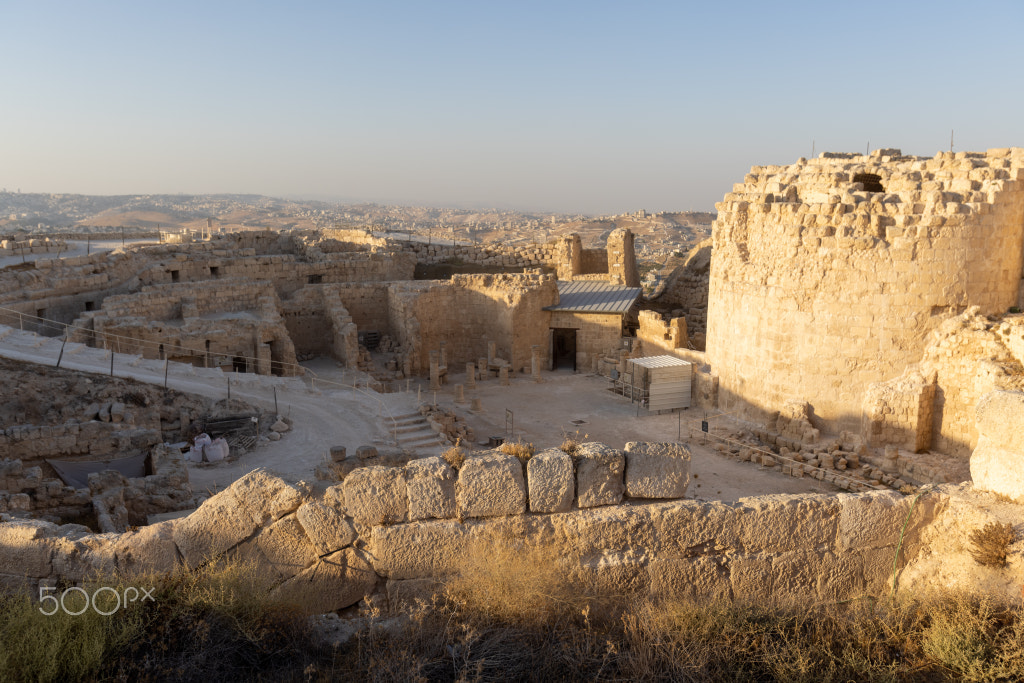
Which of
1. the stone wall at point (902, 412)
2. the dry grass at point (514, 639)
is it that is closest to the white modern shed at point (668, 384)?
the stone wall at point (902, 412)

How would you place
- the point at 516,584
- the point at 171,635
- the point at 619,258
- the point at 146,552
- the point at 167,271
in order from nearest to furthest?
the point at 171,635
the point at 516,584
the point at 146,552
the point at 167,271
the point at 619,258

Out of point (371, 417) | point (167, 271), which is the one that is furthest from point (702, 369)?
point (167, 271)

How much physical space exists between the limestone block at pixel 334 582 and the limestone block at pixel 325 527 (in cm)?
6

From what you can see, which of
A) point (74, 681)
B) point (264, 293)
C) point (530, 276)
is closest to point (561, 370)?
point (530, 276)

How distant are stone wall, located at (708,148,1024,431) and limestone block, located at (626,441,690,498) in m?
10.5

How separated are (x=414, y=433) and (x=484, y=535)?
9.49 meters

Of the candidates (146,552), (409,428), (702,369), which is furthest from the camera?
(702,369)

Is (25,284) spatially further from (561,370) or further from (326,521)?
(326,521)

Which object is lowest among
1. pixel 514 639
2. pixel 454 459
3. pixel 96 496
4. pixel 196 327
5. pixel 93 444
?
pixel 96 496

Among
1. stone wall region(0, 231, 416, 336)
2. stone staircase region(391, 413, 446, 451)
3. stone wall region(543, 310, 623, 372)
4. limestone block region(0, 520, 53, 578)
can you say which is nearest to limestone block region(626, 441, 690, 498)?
limestone block region(0, 520, 53, 578)

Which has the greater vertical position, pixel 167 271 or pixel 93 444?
pixel 167 271

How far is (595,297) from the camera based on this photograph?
22.8 metres

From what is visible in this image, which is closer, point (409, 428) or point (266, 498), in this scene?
point (266, 498)

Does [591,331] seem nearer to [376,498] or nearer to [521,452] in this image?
[521,452]
